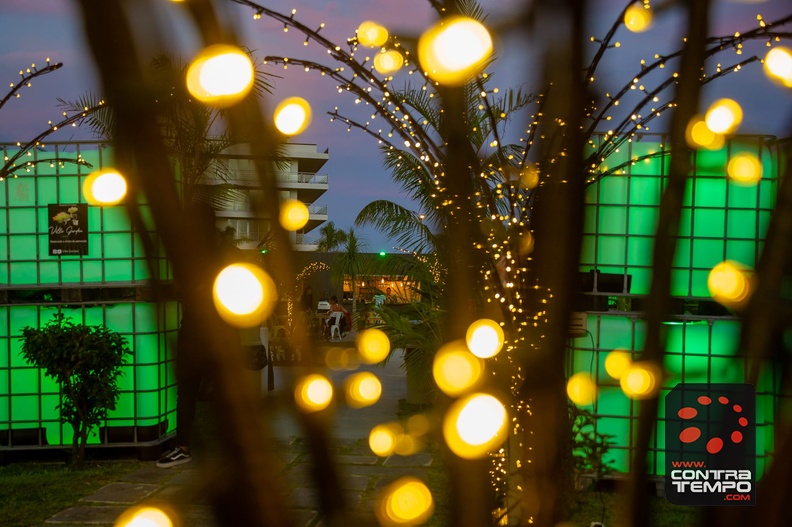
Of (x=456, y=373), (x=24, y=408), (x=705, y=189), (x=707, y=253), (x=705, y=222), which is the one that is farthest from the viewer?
(x=24, y=408)

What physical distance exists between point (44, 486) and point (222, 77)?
5722mm

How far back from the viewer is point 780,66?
66cm

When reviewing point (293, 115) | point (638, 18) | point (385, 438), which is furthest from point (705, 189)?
point (385, 438)

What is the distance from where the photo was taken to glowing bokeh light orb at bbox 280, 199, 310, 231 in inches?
18.5

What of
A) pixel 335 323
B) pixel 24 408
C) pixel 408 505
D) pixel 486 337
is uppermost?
pixel 486 337

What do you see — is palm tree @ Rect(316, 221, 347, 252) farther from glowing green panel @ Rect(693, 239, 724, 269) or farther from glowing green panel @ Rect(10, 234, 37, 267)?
glowing green panel @ Rect(10, 234, 37, 267)

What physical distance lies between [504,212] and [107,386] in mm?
5590

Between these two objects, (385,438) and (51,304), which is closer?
(51,304)

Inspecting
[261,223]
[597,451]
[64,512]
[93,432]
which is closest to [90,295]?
[93,432]

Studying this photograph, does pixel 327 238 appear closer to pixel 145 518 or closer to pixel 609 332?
pixel 609 332

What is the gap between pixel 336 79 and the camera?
1.77m

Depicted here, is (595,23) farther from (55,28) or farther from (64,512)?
(64,512)

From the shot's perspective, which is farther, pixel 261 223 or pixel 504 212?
pixel 504 212

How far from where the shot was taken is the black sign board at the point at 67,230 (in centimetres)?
623
